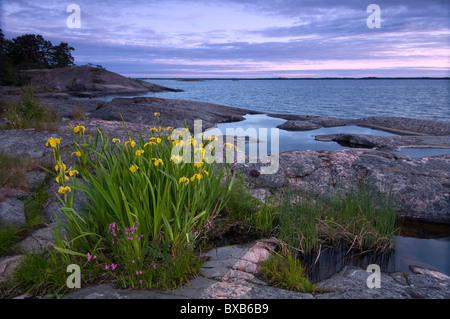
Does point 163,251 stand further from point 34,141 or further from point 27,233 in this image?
point 34,141

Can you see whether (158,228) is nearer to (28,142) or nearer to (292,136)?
(28,142)

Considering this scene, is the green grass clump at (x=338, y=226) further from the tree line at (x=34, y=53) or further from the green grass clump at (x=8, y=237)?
the tree line at (x=34, y=53)

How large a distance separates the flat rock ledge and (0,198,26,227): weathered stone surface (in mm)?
2154

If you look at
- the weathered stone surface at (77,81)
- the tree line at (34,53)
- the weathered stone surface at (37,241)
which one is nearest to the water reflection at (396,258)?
the weathered stone surface at (37,241)

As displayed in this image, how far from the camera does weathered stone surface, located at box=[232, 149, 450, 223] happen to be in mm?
6098

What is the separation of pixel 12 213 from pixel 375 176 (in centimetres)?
685

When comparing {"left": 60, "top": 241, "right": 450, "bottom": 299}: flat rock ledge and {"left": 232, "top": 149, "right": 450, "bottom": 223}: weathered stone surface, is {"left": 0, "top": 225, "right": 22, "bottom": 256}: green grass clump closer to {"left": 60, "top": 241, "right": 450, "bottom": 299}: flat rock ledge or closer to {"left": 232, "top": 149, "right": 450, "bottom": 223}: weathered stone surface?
{"left": 60, "top": 241, "right": 450, "bottom": 299}: flat rock ledge

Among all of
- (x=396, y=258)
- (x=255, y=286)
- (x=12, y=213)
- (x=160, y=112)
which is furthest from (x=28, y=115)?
(x=396, y=258)

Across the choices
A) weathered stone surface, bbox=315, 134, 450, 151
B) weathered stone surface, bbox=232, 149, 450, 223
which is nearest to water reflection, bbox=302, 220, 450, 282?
weathered stone surface, bbox=232, 149, 450, 223

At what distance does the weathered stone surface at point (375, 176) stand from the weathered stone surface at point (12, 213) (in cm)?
415
